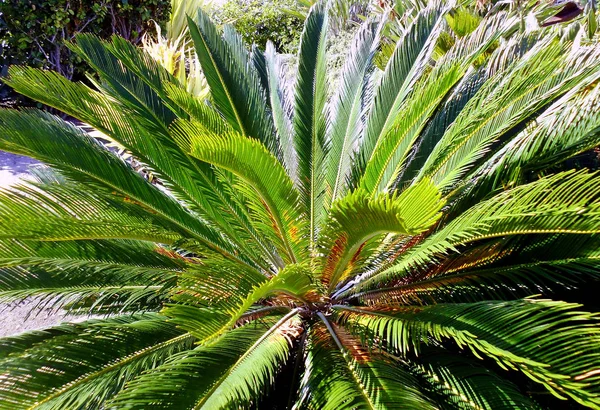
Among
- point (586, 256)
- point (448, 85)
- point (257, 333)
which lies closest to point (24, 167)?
point (257, 333)

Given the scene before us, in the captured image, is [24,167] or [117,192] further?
[24,167]

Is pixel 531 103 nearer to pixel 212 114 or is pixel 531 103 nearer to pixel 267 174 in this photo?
pixel 267 174

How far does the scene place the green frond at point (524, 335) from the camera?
128 centimetres

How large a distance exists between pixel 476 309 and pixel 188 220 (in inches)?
46.5

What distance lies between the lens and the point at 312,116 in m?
2.62

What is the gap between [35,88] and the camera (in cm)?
198

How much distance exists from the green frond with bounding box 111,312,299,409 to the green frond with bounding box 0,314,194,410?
0.42 ft

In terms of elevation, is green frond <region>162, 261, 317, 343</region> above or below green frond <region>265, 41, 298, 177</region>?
below

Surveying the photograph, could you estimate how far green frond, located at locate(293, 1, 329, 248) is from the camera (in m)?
2.37

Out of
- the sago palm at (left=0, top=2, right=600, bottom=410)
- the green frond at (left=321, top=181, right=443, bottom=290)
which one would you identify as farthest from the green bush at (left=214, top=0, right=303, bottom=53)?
the green frond at (left=321, top=181, right=443, bottom=290)

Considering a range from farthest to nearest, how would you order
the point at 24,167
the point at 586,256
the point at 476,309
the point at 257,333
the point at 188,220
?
1. the point at 24,167
2. the point at 188,220
3. the point at 257,333
4. the point at 586,256
5. the point at 476,309

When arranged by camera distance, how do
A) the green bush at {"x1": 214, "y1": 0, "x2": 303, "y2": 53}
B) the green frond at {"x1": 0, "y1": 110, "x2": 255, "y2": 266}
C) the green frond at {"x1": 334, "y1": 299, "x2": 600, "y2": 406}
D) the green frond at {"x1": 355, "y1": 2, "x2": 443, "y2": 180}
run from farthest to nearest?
the green bush at {"x1": 214, "y1": 0, "x2": 303, "y2": 53}
the green frond at {"x1": 355, "y1": 2, "x2": 443, "y2": 180}
the green frond at {"x1": 0, "y1": 110, "x2": 255, "y2": 266}
the green frond at {"x1": 334, "y1": 299, "x2": 600, "y2": 406}

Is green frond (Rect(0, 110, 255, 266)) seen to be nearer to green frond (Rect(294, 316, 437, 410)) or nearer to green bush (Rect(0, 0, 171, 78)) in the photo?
green frond (Rect(294, 316, 437, 410))

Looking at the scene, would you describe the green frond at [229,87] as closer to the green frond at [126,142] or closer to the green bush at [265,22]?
the green frond at [126,142]
